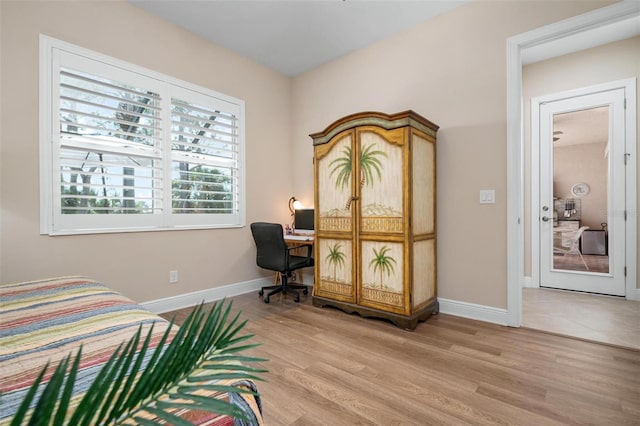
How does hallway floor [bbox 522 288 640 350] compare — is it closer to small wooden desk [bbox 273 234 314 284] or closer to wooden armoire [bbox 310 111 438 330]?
wooden armoire [bbox 310 111 438 330]

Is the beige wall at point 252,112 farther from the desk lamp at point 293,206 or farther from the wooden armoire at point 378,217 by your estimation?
the desk lamp at point 293,206

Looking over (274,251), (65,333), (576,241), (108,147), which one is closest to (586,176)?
(576,241)

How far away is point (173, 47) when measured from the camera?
10.6ft

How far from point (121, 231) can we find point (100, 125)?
96cm

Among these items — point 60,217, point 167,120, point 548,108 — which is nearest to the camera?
point 60,217

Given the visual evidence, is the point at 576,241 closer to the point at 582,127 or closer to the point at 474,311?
the point at 582,127

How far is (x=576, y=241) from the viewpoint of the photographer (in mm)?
3783

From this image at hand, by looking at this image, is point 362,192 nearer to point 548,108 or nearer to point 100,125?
point 100,125

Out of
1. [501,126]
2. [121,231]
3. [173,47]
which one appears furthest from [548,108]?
[121,231]

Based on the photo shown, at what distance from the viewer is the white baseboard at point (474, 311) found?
275cm

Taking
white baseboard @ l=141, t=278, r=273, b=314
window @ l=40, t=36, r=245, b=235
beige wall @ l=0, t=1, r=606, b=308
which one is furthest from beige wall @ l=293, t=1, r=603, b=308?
white baseboard @ l=141, t=278, r=273, b=314

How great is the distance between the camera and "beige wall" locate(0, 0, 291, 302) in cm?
232

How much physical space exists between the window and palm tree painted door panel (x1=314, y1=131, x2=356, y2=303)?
3.82 feet

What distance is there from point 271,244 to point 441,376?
82.8 inches
